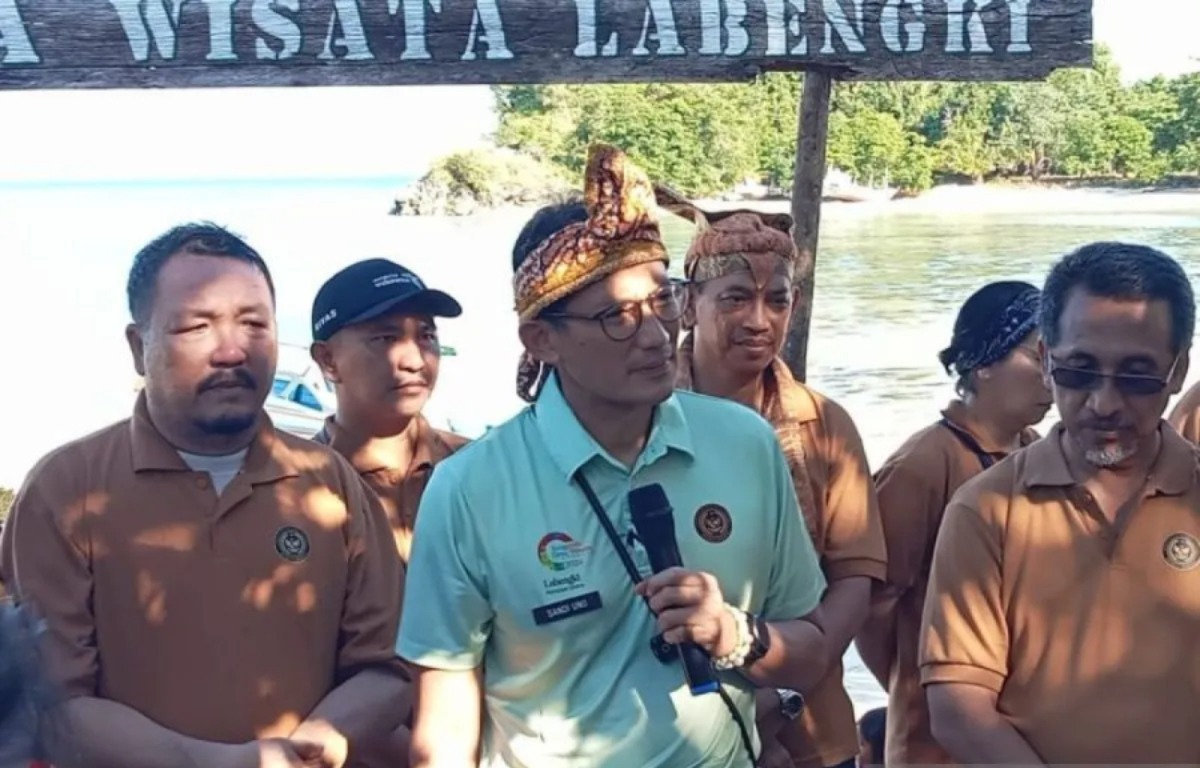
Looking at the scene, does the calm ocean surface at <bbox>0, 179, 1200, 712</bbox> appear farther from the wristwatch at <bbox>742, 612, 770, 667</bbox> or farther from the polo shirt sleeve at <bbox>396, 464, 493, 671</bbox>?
the wristwatch at <bbox>742, 612, 770, 667</bbox>

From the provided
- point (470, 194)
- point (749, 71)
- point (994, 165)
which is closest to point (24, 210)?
point (470, 194)

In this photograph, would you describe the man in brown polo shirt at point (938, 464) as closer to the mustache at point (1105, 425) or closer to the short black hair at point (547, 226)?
the mustache at point (1105, 425)

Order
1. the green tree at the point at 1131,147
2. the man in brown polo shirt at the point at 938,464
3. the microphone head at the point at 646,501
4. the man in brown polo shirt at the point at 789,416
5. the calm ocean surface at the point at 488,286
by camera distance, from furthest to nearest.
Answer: the green tree at the point at 1131,147, the calm ocean surface at the point at 488,286, the man in brown polo shirt at the point at 938,464, the man in brown polo shirt at the point at 789,416, the microphone head at the point at 646,501

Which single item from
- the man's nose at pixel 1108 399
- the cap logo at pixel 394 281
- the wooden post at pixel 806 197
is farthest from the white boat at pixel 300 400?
the man's nose at pixel 1108 399

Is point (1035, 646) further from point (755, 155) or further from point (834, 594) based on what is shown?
point (755, 155)

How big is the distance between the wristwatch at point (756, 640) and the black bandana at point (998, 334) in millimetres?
1607

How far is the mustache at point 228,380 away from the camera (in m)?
3.32

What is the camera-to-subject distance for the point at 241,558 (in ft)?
10.7

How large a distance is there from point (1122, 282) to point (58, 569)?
7.22ft

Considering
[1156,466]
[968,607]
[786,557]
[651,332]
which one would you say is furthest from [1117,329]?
[651,332]

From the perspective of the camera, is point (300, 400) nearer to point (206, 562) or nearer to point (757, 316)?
point (757, 316)

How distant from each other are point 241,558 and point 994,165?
42.2 meters

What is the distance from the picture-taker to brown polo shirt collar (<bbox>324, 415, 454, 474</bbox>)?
4.04m

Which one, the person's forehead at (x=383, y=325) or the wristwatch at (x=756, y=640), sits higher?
the person's forehead at (x=383, y=325)
